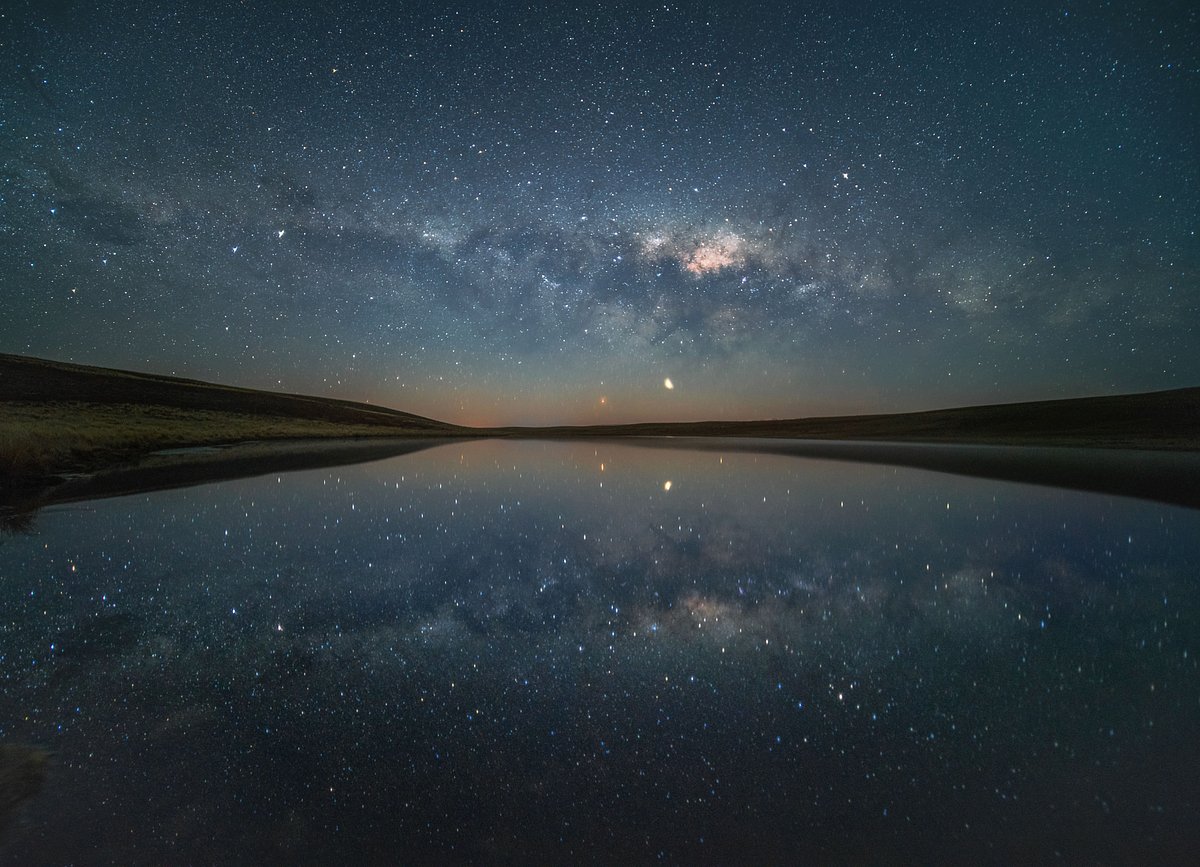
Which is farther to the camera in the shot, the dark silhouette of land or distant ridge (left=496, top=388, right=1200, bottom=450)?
distant ridge (left=496, top=388, right=1200, bottom=450)

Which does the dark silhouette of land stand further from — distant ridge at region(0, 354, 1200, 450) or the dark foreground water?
the dark foreground water

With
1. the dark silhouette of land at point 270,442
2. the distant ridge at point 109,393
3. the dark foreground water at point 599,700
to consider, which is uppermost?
the distant ridge at point 109,393

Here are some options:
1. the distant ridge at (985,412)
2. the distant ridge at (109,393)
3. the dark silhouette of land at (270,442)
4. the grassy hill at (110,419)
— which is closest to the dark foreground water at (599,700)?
the dark silhouette of land at (270,442)

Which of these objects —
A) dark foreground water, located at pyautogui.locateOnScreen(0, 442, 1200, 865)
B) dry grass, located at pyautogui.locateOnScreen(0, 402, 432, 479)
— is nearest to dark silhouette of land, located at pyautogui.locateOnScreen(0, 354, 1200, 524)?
dry grass, located at pyautogui.locateOnScreen(0, 402, 432, 479)

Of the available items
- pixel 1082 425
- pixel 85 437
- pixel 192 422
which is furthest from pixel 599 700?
pixel 1082 425

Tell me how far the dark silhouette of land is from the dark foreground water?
986 cm

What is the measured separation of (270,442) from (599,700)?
183ft

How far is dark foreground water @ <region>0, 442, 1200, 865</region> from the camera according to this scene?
126 inches

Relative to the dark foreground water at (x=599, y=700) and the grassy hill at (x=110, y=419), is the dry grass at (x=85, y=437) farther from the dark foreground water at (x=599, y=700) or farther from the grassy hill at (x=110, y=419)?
the dark foreground water at (x=599, y=700)

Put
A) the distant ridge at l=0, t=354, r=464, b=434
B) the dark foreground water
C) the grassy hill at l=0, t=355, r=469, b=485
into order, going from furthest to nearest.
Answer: the distant ridge at l=0, t=354, r=464, b=434 → the grassy hill at l=0, t=355, r=469, b=485 → the dark foreground water

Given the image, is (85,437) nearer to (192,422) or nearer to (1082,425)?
(192,422)

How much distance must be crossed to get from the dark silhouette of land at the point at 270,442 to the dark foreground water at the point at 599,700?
9.86 meters

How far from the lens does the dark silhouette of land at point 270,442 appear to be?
18938 millimetres

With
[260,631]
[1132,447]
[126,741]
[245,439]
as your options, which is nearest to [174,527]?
[260,631]
